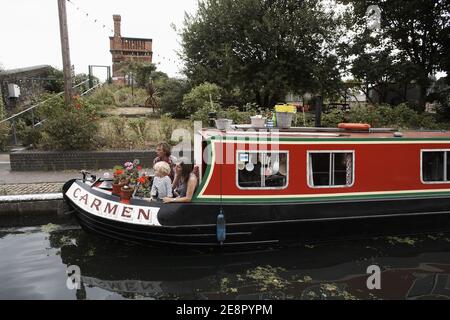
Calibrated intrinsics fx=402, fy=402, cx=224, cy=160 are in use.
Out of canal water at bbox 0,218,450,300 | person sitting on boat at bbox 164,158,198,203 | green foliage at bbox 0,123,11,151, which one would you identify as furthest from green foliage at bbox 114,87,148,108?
person sitting on boat at bbox 164,158,198,203

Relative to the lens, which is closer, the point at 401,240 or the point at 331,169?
the point at 331,169

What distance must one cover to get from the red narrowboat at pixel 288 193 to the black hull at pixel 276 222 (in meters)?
0.02

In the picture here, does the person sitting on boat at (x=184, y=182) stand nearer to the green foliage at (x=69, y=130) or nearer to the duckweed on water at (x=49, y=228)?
the duckweed on water at (x=49, y=228)

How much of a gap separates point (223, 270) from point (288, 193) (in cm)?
164

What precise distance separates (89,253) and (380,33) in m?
16.9

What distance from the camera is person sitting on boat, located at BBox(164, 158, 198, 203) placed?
6320 millimetres

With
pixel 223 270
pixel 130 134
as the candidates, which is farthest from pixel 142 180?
pixel 130 134

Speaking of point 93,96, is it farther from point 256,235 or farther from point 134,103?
point 256,235

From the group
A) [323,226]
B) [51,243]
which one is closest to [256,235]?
[323,226]

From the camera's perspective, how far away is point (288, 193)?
21.9 ft

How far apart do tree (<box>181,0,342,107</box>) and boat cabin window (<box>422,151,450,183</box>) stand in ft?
37.0

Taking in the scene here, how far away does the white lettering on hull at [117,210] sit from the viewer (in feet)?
20.8

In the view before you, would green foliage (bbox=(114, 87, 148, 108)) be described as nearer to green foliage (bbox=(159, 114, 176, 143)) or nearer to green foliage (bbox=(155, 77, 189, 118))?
green foliage (bbox=(155, 77, 189, 118))

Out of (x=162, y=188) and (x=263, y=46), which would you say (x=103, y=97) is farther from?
(x=162, y=188)
